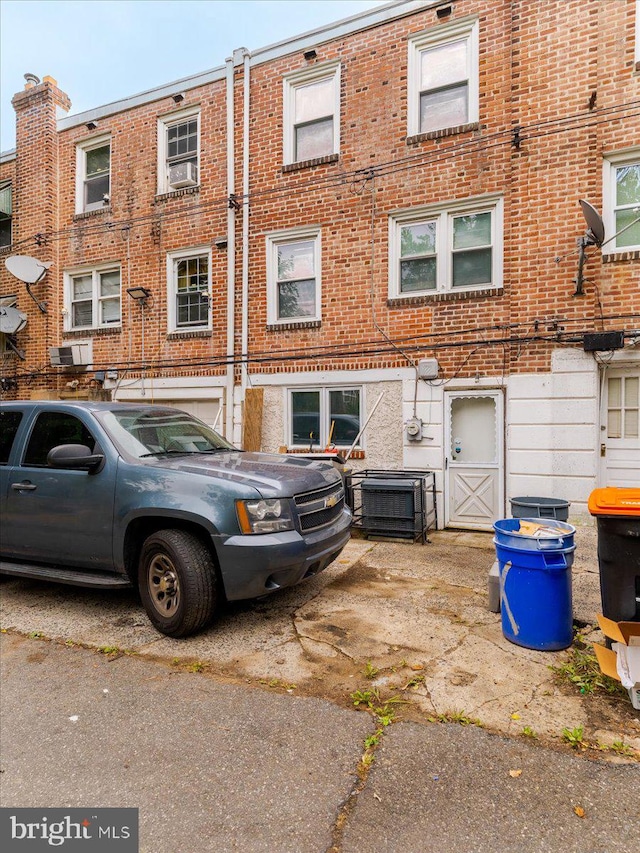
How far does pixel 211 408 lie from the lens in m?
9.67

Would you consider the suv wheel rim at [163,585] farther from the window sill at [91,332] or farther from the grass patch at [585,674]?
the window sill at [91,332]

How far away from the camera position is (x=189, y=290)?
995cm

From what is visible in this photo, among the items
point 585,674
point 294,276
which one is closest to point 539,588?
point 585,674

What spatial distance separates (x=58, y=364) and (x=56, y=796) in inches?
399

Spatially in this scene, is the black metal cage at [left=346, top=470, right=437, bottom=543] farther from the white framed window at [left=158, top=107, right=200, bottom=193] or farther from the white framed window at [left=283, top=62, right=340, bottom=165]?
the white framed window at [left=158, top=107, right=200, bottom=193]

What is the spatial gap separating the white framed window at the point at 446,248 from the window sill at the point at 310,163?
1.55 meters

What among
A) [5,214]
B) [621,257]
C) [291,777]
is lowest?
[291,777]

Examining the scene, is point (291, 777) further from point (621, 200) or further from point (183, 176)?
point (183, 176)

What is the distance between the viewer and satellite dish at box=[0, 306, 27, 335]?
1116 cm

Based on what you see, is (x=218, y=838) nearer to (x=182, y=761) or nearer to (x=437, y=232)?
(x=182, y=761)

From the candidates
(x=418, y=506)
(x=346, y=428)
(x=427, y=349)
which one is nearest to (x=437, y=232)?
(x=427, y=349)

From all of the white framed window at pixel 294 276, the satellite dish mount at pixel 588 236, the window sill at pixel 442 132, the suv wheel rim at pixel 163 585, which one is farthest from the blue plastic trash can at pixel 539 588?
the window sill at pixel 442 132

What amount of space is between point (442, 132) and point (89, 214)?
7.58m

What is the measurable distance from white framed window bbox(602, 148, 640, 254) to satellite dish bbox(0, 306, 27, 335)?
37.4ft
